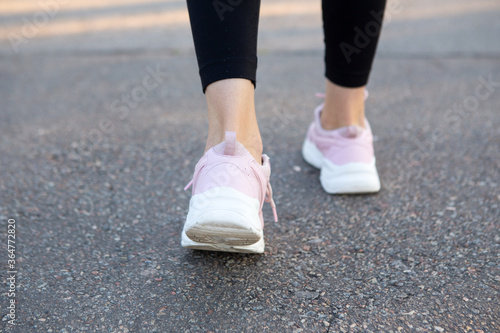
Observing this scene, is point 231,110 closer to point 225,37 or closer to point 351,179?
point 225,37

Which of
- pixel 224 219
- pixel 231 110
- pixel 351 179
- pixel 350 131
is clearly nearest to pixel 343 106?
pixel 350 131

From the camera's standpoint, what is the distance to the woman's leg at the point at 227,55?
1.02 m

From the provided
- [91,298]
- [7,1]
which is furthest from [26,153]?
[7,1]

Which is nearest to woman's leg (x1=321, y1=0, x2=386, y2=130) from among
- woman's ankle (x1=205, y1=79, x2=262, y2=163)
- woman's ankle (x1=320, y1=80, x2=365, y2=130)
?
woman's ankle (x1=320, y1=80, x2=365, y2=130)

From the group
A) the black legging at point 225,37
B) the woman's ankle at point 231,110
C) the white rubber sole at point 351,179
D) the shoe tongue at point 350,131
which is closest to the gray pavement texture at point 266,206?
the white rubber sole at point 351,179

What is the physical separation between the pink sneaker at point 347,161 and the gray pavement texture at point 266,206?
0.15 feet

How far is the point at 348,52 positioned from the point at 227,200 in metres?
0.63

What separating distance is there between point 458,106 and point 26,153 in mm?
1782

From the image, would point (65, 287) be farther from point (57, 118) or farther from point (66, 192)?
point (57, 118)

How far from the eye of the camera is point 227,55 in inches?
40.1

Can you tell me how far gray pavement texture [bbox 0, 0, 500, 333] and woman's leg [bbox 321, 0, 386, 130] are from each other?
0.25m

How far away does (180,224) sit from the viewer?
1307mm

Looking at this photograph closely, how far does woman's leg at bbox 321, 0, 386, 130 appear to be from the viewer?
1288mm

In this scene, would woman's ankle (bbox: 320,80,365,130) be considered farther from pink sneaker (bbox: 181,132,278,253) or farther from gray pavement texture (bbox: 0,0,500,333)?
pink sneaker (bbox: 181,132,278,253)
